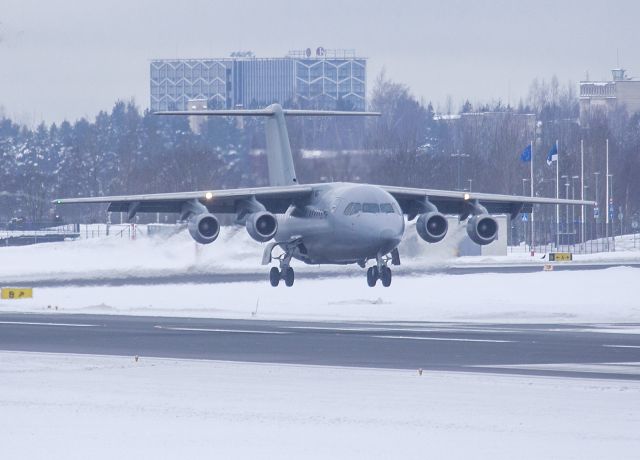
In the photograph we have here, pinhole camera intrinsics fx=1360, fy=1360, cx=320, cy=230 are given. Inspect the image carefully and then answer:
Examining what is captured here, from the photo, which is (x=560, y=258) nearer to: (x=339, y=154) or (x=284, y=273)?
(x=339, y=154)

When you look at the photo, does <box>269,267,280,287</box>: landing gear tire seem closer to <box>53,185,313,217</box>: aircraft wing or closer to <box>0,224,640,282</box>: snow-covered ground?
<box>53,185,313,217</box>: aircraft wing

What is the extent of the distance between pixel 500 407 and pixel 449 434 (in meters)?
2.20

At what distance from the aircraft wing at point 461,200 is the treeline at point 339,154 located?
2942 cm

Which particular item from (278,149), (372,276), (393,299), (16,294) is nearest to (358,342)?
(393,299)

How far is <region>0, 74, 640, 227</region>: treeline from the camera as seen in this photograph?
310 ft

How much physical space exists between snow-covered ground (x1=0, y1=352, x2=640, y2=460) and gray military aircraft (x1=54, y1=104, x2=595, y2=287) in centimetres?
1893

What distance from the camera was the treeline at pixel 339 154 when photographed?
94.6m

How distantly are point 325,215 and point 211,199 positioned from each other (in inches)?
170

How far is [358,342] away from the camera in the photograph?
88.3ft

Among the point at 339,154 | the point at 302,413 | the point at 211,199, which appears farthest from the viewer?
the point at 339,154

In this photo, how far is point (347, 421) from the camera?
51.4 ft

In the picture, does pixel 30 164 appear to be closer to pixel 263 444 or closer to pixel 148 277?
pixel 148 277

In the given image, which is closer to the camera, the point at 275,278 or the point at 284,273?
the point at 284,273

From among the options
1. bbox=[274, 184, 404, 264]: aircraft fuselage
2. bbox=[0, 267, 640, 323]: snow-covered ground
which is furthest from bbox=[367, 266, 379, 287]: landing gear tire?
bbox=[274, 184, 404, 264]: aircraft fuselage
